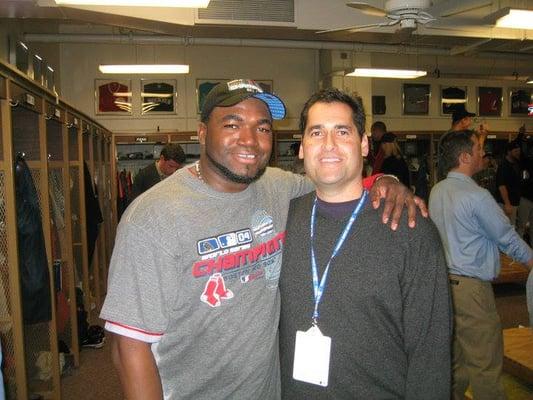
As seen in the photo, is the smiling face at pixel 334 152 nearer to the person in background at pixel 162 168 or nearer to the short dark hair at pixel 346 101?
the short dark hair at pixel 346 101

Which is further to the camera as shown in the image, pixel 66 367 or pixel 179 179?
pixel 66 367

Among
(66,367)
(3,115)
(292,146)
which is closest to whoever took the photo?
(3,115)

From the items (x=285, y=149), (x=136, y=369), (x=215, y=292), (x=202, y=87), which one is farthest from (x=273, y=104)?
(x=202, y=87)

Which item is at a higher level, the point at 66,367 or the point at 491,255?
the point at 491,255

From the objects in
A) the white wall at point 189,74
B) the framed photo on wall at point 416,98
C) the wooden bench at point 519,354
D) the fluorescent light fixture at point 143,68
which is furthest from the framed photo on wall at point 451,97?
the wooden bench at point 519,354

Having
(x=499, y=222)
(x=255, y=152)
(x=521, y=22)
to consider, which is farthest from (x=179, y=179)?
(x=521, y=22)

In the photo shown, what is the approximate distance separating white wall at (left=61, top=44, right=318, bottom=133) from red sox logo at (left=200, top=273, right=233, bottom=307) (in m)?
8.63

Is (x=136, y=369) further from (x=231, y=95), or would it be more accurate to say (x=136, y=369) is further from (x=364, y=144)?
(x=364, y=144)

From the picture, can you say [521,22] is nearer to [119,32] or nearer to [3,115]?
[3,115]

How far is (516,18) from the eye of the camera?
4.95 m

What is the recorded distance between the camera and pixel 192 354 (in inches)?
59.0

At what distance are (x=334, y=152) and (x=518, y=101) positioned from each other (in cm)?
1245

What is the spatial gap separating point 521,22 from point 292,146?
5.20 meters

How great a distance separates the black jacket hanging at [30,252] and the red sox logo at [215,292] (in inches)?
75.4
